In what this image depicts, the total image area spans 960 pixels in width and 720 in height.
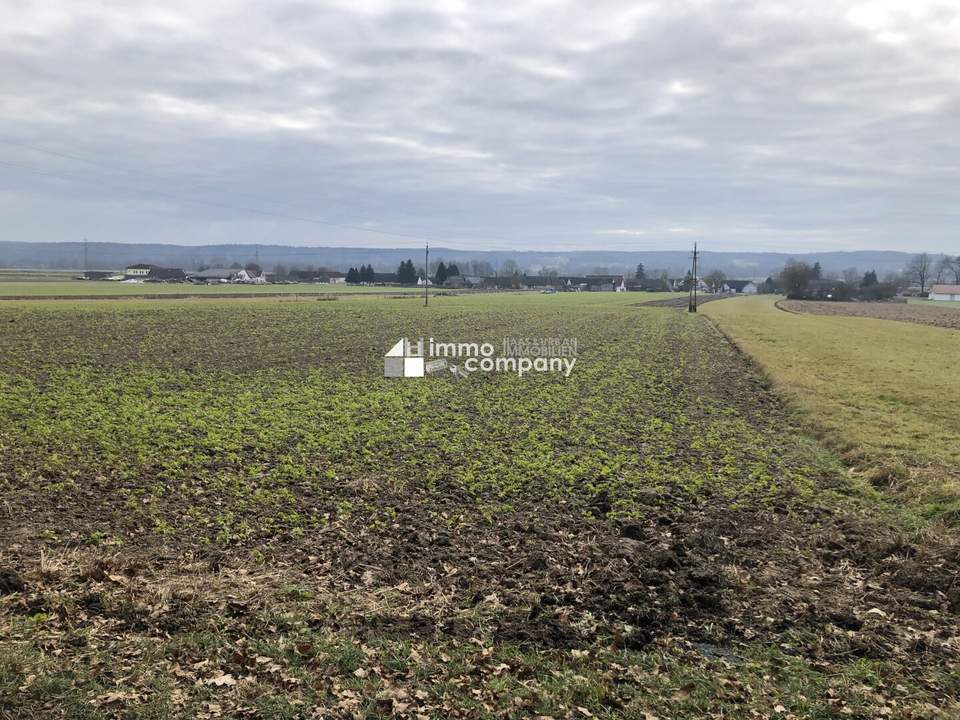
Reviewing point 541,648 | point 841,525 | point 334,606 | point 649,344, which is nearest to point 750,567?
point 841,525

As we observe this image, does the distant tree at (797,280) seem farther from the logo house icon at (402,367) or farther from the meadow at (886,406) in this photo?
the logo house icon at (402,367)

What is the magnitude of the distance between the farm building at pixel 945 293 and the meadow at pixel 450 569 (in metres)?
173

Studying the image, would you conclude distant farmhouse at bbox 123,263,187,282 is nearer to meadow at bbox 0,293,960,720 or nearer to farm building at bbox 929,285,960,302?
meadow at bbox 0,293,960,720

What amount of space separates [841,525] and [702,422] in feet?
24.8

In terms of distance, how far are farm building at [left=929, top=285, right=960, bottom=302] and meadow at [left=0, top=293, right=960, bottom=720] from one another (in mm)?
172713

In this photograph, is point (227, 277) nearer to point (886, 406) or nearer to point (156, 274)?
point (156, 274)

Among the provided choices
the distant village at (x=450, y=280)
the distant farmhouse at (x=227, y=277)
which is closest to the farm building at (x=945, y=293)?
the distant village at (x=450, y=280)

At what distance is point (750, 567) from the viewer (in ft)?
28.8

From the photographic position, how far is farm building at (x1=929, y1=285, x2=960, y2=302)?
15962cm

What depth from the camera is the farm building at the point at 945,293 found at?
159625 millimetres

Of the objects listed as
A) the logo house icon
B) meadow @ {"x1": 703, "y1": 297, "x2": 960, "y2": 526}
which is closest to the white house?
meadow @ {"x1": 703, "y1": 297, "x2": 960, "y2": 526}

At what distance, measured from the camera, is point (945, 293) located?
531 feet

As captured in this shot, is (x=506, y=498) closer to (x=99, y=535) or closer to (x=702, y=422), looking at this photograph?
(x=99, y=535)

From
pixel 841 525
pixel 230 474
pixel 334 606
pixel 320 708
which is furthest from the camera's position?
pixel 230 474
